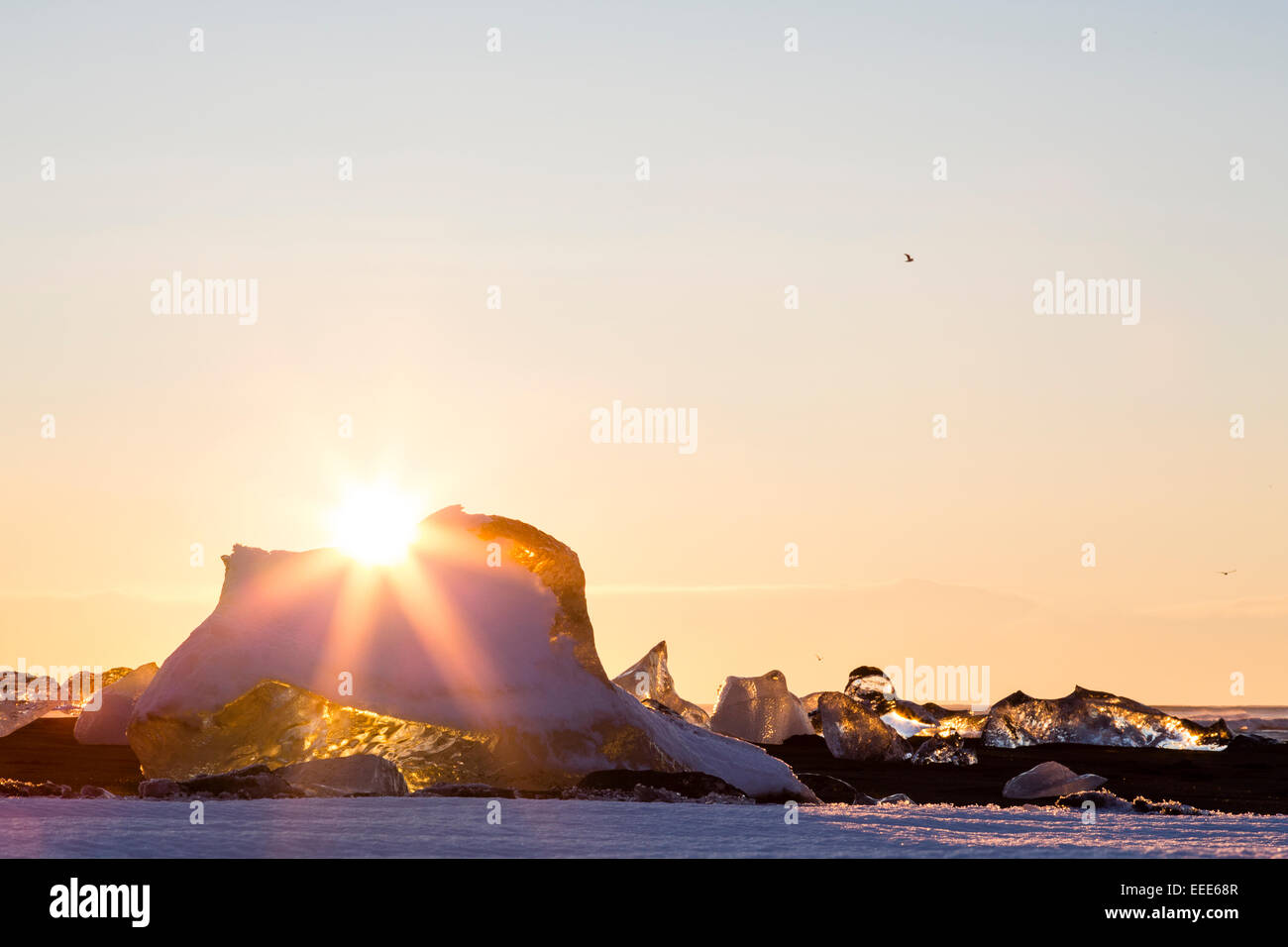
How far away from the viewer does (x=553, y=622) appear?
41.1 ft

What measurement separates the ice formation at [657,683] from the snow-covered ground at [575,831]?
35.5ft

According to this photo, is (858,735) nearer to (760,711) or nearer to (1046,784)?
(760,711)

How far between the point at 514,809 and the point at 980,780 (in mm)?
6716

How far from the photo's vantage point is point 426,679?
38.9ft

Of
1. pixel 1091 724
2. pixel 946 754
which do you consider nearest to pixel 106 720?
pixel 946 754

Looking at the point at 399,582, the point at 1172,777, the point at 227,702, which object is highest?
the point at 399,582

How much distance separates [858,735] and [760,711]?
3.90m

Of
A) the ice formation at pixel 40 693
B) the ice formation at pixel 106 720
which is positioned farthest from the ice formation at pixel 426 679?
the ice formation at pixel 40 693

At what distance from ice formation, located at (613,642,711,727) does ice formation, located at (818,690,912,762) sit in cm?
373

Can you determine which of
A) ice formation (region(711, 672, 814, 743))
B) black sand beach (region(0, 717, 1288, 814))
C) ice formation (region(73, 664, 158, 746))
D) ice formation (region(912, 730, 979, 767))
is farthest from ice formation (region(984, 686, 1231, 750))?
ice formation (region(73, 664, 158, 746))

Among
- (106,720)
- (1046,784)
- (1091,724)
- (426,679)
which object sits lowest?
(1091,724)

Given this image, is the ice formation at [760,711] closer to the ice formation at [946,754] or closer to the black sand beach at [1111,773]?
the black sand beach at [1111,773]
